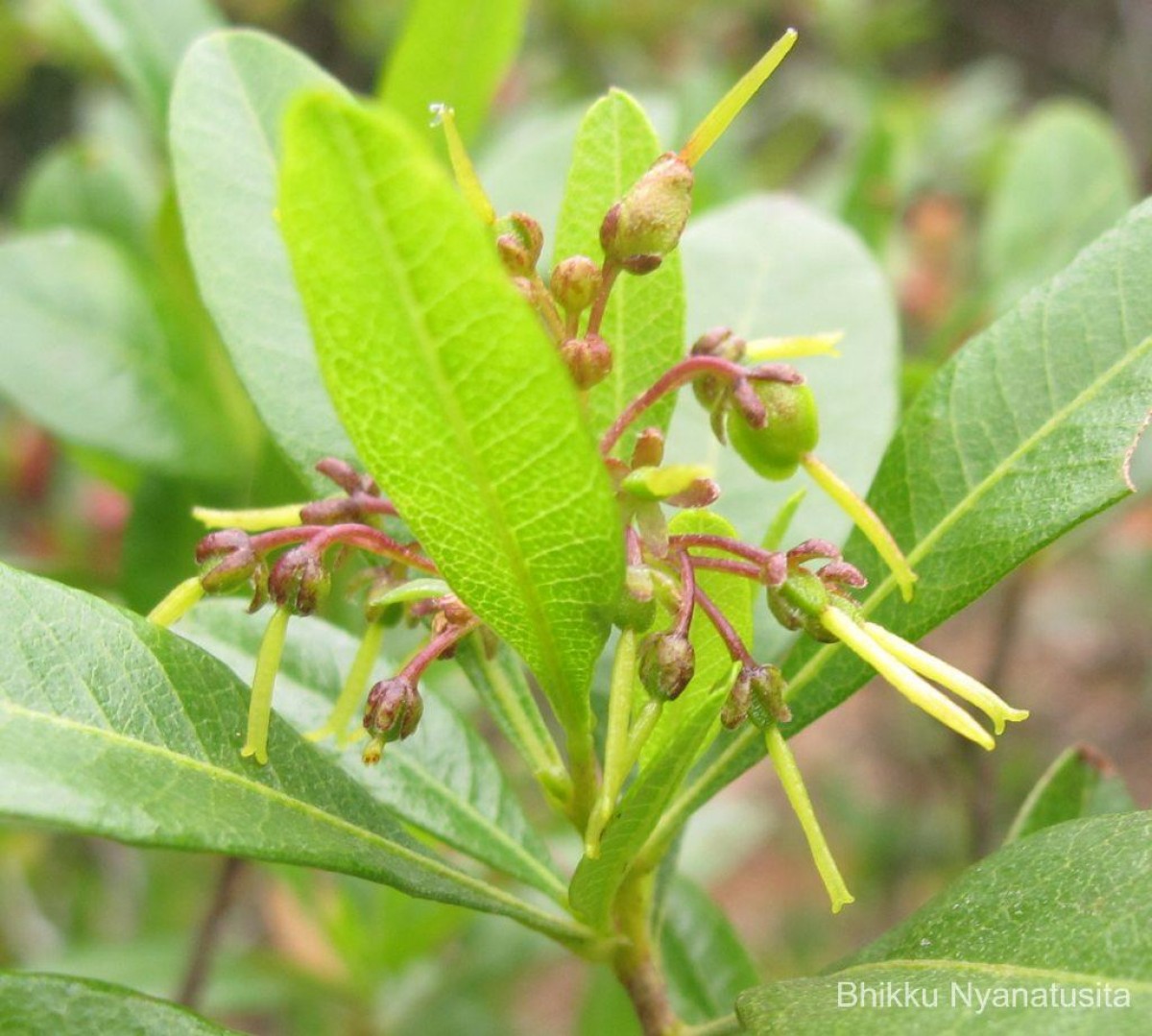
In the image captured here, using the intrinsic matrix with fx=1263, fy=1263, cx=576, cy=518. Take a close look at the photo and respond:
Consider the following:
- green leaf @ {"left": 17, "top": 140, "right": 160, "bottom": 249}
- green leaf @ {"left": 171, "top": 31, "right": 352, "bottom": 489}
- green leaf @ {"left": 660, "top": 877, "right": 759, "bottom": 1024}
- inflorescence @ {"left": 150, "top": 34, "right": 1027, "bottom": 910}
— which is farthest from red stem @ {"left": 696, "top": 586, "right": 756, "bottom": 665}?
green leaf @ {"left": 17, "top": 140, "right": 160, "bottom": 249}

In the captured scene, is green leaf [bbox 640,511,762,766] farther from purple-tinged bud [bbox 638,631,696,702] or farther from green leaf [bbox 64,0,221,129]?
green leaf [bbox 64,0,221,129]

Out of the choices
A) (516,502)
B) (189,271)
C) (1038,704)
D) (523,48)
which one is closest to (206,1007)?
(189,271)

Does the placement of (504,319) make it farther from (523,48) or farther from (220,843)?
(523,48)

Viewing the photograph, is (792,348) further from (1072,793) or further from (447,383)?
(1072,793)

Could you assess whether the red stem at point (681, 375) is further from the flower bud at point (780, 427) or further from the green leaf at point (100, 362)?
the green leaf at point (100, 362)

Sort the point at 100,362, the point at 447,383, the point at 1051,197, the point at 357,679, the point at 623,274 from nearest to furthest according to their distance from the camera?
the point at 447,383 → the point at 357,679 → the point at 623,274 → the point at 100,362 → the point at 1051,197

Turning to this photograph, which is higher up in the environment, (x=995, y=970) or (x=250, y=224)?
(x=250, y=224)

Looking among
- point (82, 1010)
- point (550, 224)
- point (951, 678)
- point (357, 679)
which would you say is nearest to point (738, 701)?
point (951, 678)
